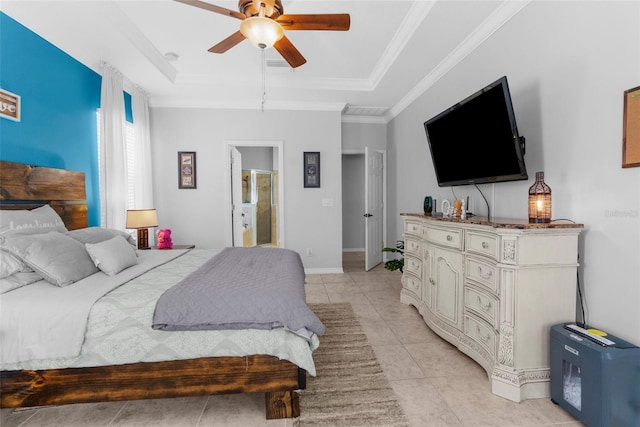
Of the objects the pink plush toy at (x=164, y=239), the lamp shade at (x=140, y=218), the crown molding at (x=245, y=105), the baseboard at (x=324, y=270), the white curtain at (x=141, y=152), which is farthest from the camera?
the baseboard at (x=324, y=270)

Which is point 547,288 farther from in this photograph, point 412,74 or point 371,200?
point 371,200

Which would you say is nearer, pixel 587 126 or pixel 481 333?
pixel 587 126

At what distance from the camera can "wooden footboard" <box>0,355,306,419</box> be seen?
1.53 metres

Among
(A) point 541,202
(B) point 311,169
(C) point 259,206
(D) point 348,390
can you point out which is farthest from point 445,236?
(C) point 259,206

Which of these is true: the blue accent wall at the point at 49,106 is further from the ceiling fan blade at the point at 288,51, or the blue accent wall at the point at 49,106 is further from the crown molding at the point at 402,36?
the crown molding at the point at 402,36

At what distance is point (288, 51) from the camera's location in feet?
7.64

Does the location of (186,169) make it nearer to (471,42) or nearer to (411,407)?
(471,42)

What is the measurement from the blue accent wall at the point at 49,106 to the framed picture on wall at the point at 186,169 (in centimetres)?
129

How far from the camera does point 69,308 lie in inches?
58.9

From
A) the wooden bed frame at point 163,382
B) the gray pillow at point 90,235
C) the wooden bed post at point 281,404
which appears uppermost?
the gray pillow at point 90,235

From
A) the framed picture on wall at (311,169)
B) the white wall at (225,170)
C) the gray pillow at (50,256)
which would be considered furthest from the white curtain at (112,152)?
the framed picture on wall at (311,169)

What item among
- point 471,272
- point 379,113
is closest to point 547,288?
point 471,272

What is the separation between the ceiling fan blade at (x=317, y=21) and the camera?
6.32ft

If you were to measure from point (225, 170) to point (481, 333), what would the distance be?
3.88 m
